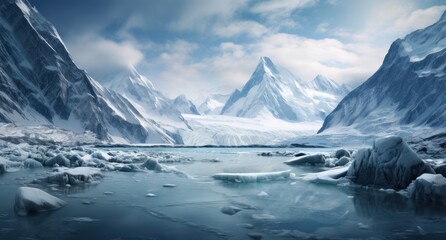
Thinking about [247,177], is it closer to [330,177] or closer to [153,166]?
[330,177]

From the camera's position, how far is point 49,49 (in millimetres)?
188000

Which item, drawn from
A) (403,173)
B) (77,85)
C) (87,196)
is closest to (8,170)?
(87,196)

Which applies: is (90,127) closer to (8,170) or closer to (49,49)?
(49,49)

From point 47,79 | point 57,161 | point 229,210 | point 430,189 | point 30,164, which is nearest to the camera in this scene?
point 229,210

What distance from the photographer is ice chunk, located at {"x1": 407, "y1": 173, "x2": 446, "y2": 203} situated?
13.9 metres

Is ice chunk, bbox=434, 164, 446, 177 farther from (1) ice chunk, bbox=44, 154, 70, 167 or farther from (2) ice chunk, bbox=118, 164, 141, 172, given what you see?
(1) ice chunk, bbox=44, 154, 70, 167

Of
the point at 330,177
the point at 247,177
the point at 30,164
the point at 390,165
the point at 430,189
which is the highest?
the point at 30,164

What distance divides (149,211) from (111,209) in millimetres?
1377

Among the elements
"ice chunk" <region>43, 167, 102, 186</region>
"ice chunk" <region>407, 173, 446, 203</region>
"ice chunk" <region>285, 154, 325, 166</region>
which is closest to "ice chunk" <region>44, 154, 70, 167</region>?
"ice chunk" <region>43, 167, 102, 186</region>

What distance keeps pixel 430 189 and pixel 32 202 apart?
602 inches

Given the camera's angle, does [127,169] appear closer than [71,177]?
No

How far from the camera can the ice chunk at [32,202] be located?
Answer: 10727mm

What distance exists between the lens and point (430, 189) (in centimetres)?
1413

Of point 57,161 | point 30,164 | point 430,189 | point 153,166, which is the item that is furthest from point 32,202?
point 57,161
